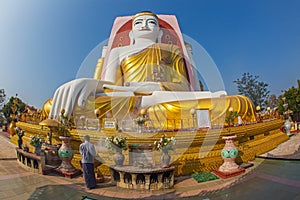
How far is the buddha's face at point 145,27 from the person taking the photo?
11547mm

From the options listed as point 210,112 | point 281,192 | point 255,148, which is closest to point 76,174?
point 281,192

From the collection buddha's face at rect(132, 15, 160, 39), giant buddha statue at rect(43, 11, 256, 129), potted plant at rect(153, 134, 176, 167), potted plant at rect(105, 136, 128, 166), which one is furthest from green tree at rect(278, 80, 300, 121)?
potted plant at rect(105, 136, 128, 166)

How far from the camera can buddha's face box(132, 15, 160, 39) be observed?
1155cm

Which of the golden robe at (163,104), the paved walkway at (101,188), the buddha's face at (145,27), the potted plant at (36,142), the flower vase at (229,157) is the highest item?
the buddha's face at (145,27)

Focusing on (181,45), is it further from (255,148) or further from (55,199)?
(55,199)

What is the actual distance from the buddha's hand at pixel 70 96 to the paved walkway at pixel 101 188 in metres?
2.79

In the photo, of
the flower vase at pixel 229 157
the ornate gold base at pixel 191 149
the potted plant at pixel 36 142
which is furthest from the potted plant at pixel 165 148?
the potted plant at pixel 36 142

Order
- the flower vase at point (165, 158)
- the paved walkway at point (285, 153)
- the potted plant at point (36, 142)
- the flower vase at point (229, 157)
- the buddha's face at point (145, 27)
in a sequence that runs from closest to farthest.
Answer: the flower vase at point (165, 158)
the flower vase at point (229, 157)
the potted plant at point (36, 142)
the paved walkway at point (285, 153)
the buddha's face at point (145, 27)

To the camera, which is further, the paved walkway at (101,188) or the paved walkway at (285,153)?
the paved walkway at (285,153)

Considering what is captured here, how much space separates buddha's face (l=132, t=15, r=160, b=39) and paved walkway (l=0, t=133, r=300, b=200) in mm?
9279

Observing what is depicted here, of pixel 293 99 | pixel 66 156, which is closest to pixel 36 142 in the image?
pixel 66 156

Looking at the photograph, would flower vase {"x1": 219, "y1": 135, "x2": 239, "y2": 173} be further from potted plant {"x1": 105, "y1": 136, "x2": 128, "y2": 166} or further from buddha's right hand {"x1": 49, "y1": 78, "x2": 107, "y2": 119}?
buddha's right hand {"x1": 49, "y1": 78, "x2": 107, "y2": 119}

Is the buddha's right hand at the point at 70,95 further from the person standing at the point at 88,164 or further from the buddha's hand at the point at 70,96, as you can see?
the person standing at the point at 88,164

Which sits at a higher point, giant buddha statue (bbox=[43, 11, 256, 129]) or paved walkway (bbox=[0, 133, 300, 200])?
giant buddha statue (bbox=[43, 11, 256, 129])
